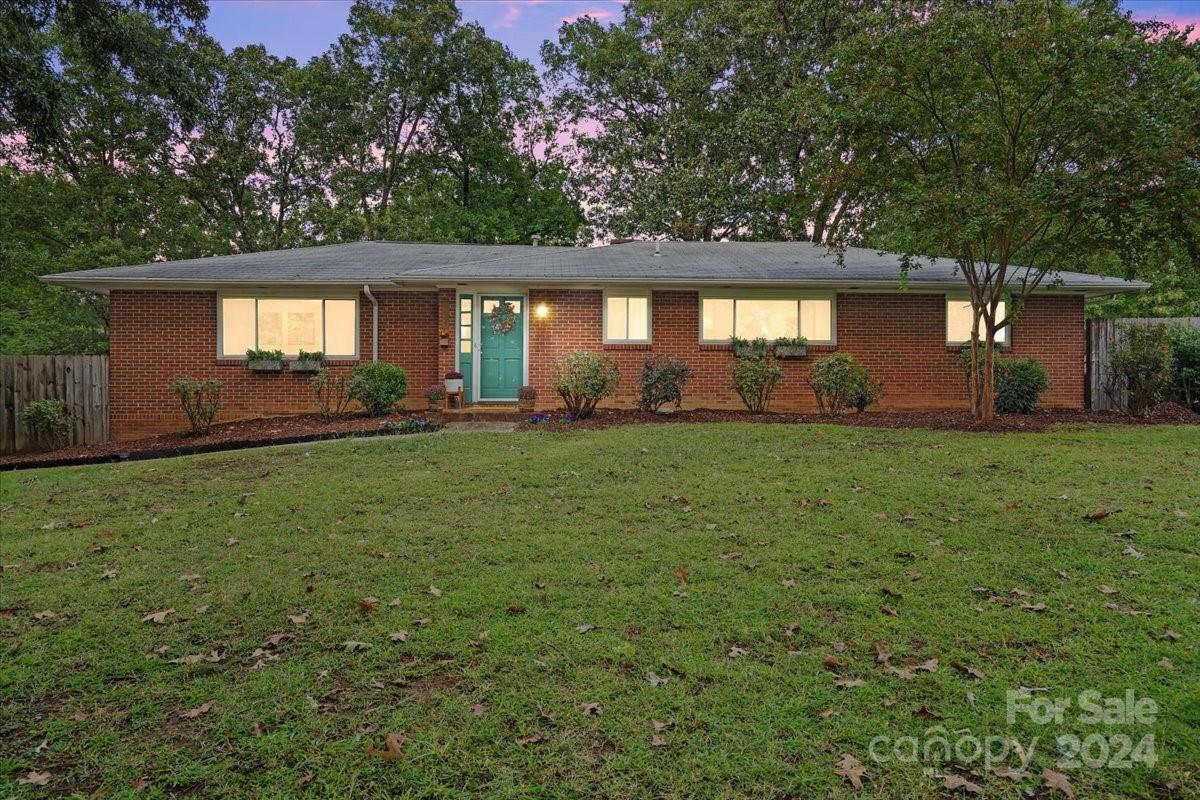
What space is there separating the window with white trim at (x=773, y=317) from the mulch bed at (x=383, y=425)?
188cm

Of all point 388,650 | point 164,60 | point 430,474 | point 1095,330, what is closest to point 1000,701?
point 388,650

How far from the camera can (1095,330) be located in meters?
12.7

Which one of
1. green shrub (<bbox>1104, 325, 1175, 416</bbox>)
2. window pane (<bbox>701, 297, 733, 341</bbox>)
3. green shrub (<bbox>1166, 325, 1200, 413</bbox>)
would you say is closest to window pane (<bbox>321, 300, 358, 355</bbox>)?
window pane (<bbox>701, 297, 733, 341</bbox>)

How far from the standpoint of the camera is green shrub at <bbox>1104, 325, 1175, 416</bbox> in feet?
35.2

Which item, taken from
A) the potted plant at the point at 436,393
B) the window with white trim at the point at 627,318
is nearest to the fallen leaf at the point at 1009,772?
the window with white trim at the point at 627,318

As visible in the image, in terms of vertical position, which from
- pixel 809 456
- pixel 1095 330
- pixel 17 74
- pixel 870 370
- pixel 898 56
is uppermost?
pixel 898 56

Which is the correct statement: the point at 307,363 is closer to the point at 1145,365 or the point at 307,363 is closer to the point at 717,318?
the point at 717,318

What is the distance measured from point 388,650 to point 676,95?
70.8 feet

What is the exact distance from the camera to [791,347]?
12500 mm

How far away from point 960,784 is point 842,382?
30.7 ft

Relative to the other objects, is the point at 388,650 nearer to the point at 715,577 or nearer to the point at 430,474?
the point at 715,577

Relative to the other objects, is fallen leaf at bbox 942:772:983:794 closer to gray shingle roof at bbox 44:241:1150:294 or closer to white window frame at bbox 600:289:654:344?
gray shingle roof at bbox 44:241:1150:294

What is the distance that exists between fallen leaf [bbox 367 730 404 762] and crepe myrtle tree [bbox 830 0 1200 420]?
8.47m

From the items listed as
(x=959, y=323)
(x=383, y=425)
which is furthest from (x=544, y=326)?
(x=959, y=323)
